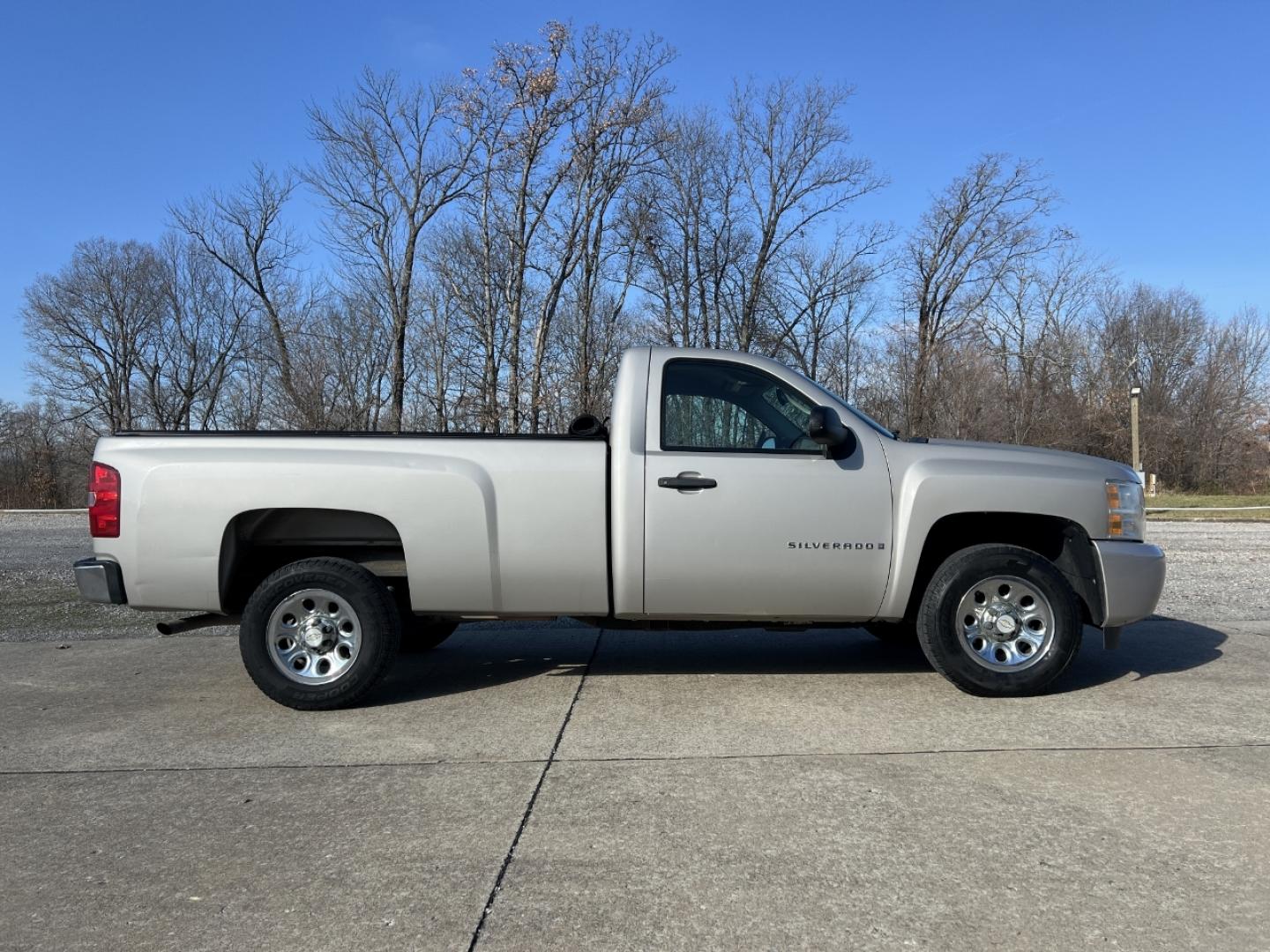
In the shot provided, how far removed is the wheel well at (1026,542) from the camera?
526 cm

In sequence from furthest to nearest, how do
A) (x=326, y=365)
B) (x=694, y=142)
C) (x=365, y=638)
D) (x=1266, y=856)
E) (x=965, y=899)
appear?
(x=326, y=365) < (x=694, y=142) < (x=365, y=638) < (x=1266, y=856) < (x=965, y=899)

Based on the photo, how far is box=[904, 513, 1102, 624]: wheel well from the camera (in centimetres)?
526

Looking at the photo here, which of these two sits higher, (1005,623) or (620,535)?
(620,535)

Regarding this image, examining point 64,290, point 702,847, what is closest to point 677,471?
point 702,847

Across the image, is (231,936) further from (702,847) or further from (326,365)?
(326,365)

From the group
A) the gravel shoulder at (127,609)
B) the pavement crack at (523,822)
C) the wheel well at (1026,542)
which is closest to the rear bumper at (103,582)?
the pavement crack at (523,822)

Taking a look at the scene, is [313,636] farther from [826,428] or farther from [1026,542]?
[1026,542]

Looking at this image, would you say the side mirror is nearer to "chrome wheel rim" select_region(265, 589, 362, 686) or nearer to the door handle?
the door handle

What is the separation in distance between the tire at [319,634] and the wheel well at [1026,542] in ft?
9.94

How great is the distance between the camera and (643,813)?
11.7 ft

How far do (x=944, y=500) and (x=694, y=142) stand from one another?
1203 inches

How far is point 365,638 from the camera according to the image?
5.04m

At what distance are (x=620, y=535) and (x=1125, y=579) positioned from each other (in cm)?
285

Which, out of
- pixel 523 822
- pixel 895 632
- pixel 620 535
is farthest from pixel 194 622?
pixel 895 632
